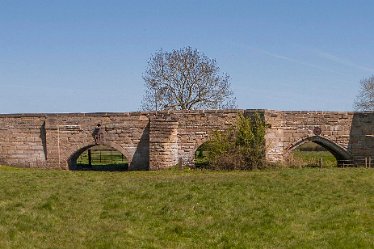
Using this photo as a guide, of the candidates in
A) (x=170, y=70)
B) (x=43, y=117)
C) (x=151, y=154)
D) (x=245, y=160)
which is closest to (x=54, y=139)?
(x=43, y=117)

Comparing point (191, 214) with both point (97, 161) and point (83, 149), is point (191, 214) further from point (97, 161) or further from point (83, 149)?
point (97, 161)

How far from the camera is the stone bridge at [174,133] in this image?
25.8 m

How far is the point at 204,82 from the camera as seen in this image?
134 ft

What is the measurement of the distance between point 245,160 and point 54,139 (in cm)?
1014

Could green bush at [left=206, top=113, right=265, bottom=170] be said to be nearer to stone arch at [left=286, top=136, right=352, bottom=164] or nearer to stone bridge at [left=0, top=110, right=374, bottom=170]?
stone bridge at [left=0, top=110, right=374, bottom=170]

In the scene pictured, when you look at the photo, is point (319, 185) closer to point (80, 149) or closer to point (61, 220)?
point (61, 220)

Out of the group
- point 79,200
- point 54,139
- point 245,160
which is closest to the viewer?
point 79,200

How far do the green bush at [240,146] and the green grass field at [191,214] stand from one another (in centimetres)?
707

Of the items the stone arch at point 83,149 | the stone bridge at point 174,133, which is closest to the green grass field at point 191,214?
the stone bridge at point 174,133

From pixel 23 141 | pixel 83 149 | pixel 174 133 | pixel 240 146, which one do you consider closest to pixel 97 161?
pixel 83 149

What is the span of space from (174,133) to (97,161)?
430 inches

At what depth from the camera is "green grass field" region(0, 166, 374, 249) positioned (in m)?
9.90

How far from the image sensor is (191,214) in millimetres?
12195

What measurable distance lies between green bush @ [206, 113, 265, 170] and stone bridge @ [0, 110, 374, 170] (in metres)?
0.51
